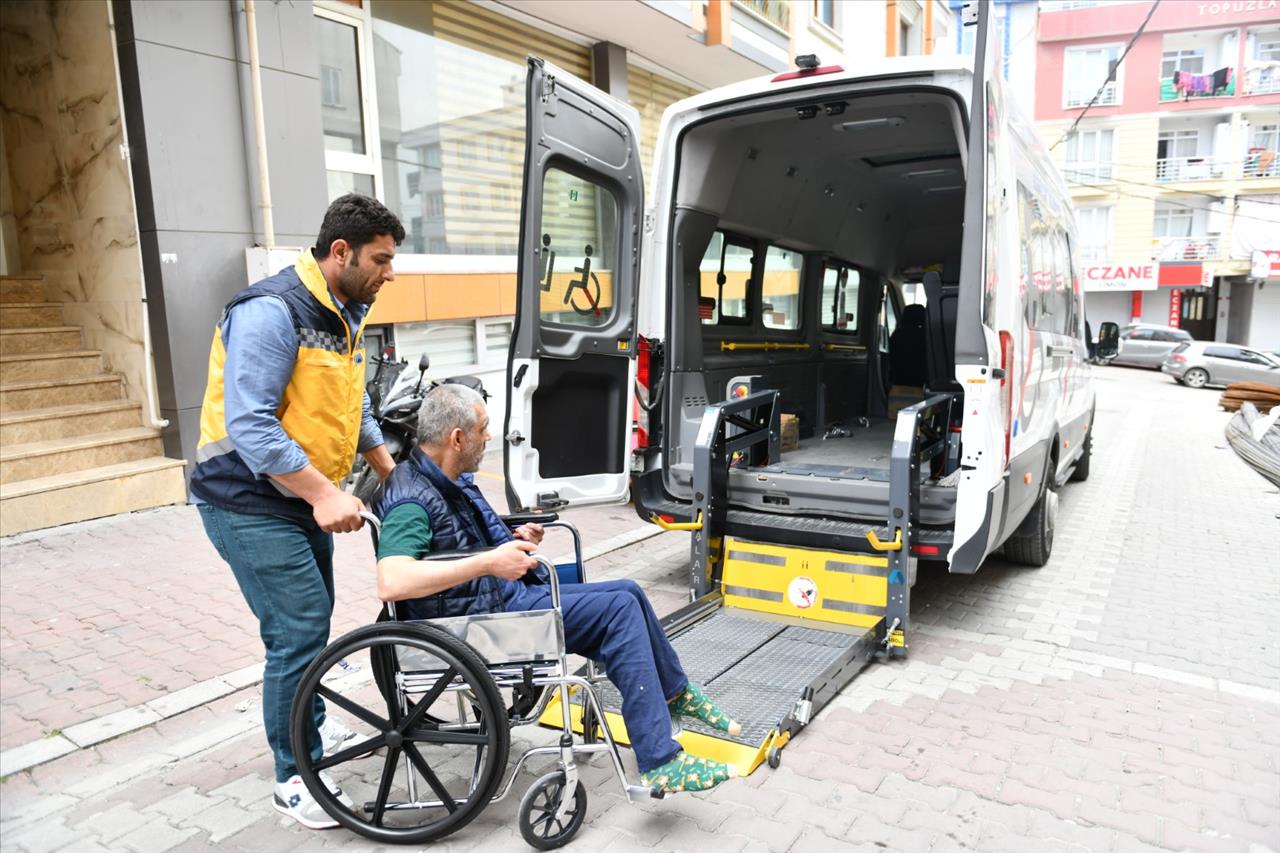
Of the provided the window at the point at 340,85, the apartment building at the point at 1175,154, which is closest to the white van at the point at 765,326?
the window at the point at 340,85

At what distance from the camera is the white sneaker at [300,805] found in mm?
2764

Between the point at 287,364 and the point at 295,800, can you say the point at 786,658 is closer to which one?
the point at 295,800

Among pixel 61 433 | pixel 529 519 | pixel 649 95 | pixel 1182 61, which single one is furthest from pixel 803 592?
pixel 1182 61

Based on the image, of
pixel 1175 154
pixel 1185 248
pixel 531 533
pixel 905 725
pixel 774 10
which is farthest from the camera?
pixel 1175 154

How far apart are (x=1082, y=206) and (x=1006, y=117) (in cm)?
3402

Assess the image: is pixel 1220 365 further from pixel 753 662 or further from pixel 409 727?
pixel 409 727

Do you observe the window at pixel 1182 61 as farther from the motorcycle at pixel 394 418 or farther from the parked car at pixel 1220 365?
the motorcycle at pixel 394 418

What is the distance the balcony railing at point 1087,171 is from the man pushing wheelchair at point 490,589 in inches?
1396

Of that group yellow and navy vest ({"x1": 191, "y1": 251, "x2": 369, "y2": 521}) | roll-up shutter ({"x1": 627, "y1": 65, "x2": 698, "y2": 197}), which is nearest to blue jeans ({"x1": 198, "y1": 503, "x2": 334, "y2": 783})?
yellow and navy vest ({"x1": 191, "y1": 251, "x2": 369, "y2": 521})

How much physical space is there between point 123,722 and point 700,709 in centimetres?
240

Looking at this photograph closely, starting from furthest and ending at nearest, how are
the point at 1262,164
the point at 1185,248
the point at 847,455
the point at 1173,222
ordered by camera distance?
the point at 1173,222
the point at 1185,248
the point at 1262,164
the point at 847,455

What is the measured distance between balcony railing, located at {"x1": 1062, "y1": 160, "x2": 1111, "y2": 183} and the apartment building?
0.13 feet

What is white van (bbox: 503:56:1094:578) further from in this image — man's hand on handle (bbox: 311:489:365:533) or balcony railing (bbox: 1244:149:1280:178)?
balcony railing (bbox: 1244:149:1280:178)

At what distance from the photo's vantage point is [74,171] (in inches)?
270
